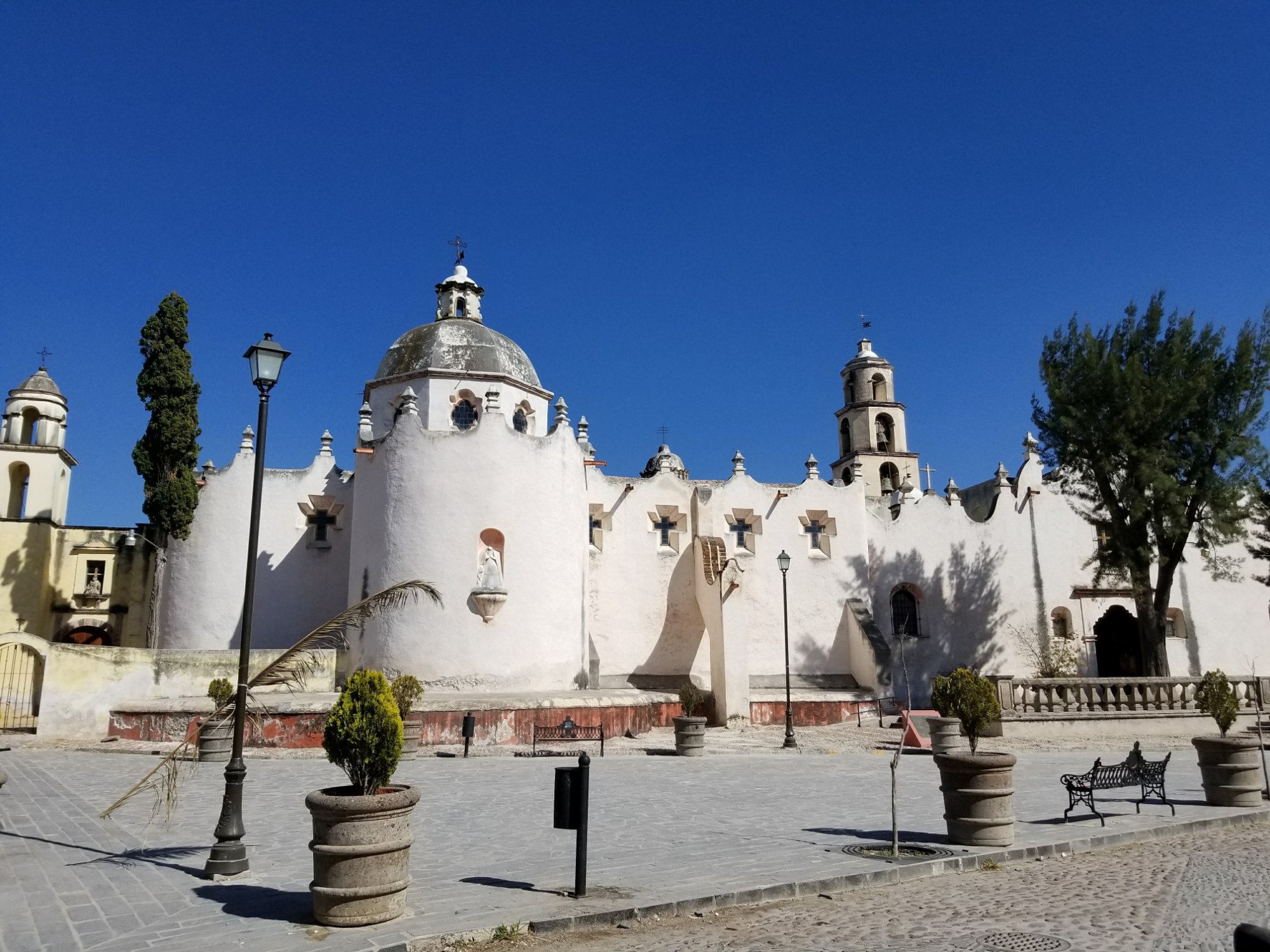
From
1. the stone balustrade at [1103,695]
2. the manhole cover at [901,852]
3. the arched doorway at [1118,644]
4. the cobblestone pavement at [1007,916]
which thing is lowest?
the cobblestone pavement at [1007,916]

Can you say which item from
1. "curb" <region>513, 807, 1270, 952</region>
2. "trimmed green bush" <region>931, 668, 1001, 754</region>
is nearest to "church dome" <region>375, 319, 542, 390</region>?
"trimmed green bush" <region>931, 668, 1001, 754</region>

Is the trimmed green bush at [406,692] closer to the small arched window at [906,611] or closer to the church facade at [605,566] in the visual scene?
the church facade at [605,566]

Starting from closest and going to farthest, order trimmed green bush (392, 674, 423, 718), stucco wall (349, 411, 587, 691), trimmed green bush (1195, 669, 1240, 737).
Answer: trimmed green bush (1195, 669, 1240, 737)
trimmed green bush (392, 674, 423, 718)
stucco wall (349, 411, 587, 691)

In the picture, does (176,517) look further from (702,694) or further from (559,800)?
(559,800)

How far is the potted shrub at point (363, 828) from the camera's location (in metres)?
6.68

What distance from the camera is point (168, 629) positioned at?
87.5 feet

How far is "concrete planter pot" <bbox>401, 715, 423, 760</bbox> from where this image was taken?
18.0 meters

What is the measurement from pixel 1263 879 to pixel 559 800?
6.41m

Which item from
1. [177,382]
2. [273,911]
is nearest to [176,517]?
[177,382]

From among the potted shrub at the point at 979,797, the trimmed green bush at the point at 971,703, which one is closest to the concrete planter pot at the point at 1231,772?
the trimmed green bush at the point at 971,703

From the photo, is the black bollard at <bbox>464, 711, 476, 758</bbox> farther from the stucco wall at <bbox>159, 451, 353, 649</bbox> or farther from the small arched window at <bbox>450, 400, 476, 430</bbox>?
the small arched window at <bbox>450, 400, 476, 430</bbox>

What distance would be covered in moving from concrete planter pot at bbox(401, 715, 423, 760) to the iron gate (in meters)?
9.48

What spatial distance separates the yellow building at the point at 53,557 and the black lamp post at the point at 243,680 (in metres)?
22.8

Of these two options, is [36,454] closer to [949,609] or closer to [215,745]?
[215,745]
